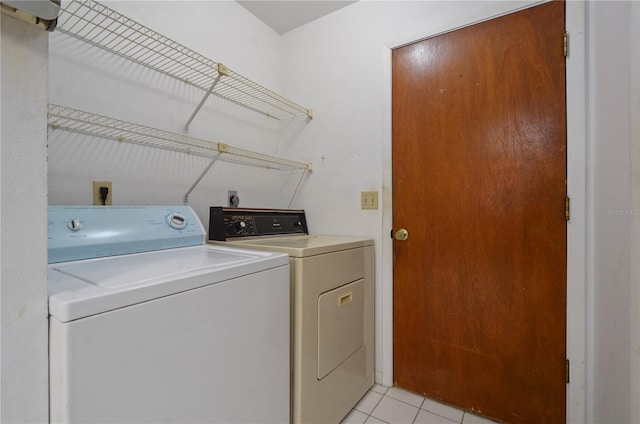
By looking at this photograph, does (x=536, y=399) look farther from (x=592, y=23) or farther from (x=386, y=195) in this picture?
(x=592, y=23)

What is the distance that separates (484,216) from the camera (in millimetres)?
1544

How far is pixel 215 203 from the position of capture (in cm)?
189

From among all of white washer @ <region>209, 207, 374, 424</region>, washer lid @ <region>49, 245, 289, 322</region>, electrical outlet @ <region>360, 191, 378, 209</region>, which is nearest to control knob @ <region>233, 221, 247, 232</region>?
white washer @ <region>209, 207, 374, 424</region>

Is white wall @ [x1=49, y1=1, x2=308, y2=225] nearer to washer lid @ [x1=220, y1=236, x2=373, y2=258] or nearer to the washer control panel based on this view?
the washer control panel

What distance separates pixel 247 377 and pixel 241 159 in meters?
1.46

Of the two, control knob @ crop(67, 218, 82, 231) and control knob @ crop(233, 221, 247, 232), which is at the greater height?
control knob @ crop(67, 218, 82, 231)

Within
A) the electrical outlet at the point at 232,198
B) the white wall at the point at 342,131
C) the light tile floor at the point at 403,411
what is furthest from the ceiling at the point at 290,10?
the light tile floor at the point at 403,411

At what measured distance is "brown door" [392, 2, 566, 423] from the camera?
54.9 inches

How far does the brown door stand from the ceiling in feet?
2.18

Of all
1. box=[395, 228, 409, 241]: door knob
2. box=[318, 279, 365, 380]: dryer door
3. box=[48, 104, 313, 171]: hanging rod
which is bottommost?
box=[318, 279, 365, 380]: dryer door

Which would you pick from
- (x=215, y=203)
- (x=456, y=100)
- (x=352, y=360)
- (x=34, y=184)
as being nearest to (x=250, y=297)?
(x=34, y=184)

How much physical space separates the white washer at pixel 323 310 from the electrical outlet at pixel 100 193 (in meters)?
0.49

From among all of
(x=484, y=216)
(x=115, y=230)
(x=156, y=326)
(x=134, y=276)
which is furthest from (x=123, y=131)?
(x=484, y=216)

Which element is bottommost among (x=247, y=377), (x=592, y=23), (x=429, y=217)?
(x=247, y=377)
